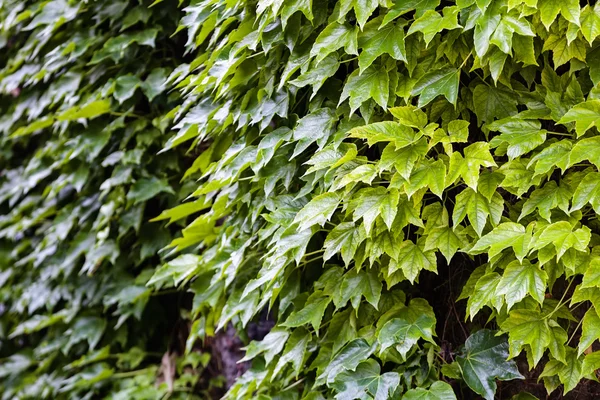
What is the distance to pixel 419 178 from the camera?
151 cm

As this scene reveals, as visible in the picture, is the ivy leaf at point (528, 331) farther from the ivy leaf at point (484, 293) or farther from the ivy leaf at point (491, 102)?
the ivy leaf at point (491, 102)

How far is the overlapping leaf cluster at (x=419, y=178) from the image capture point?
56.9 inches

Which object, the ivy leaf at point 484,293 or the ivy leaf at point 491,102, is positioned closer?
the ivy leaf at point 484,293

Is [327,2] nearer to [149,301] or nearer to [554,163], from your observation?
[554,163]

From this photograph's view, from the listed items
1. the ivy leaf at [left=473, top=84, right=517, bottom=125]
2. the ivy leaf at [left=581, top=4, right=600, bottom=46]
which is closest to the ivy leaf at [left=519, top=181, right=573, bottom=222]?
the ivy leaf at [left=473, top=84, right=517, bottom=125]

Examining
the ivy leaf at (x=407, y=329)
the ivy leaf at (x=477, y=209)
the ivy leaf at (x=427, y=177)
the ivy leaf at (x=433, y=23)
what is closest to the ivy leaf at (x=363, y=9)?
the ivy leaf at (x=433, y=23)

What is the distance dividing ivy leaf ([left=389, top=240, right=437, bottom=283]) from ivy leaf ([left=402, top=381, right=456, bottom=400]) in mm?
260

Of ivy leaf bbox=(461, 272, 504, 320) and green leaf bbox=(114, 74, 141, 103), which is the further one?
green leaf bbox=(114, 74, 141, 103)

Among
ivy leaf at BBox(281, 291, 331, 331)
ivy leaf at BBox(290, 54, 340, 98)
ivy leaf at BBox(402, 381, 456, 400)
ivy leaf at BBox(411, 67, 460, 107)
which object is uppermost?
ivy leaf at BBox(290, 54, 340, 98)

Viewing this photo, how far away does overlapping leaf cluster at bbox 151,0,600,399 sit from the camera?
145cm

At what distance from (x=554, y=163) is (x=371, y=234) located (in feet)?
1.46

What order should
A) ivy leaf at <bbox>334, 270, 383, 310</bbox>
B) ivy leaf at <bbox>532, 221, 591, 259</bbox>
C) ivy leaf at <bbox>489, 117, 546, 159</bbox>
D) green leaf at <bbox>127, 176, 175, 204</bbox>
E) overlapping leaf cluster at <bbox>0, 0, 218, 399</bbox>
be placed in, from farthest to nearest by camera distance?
overlapping leaf cluster at <bbox>0, 0, 218, 399</bbox> → green leaf at <bbox>127, 176, 175, 204</bbox> → ivy leaf at <bbox>334, 270, 383, 310</bbox> → ivy leaf at <bbox>489, 117, 546, 159</bbox> → ivy leaf at <bbox>532, 221, 591, 259</bbox>

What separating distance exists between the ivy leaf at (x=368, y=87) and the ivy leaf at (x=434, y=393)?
2.23 feet

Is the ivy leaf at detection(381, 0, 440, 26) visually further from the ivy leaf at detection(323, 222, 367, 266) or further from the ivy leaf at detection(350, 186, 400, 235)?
the ivy leaf at detection(323, 222, 367, 266)
